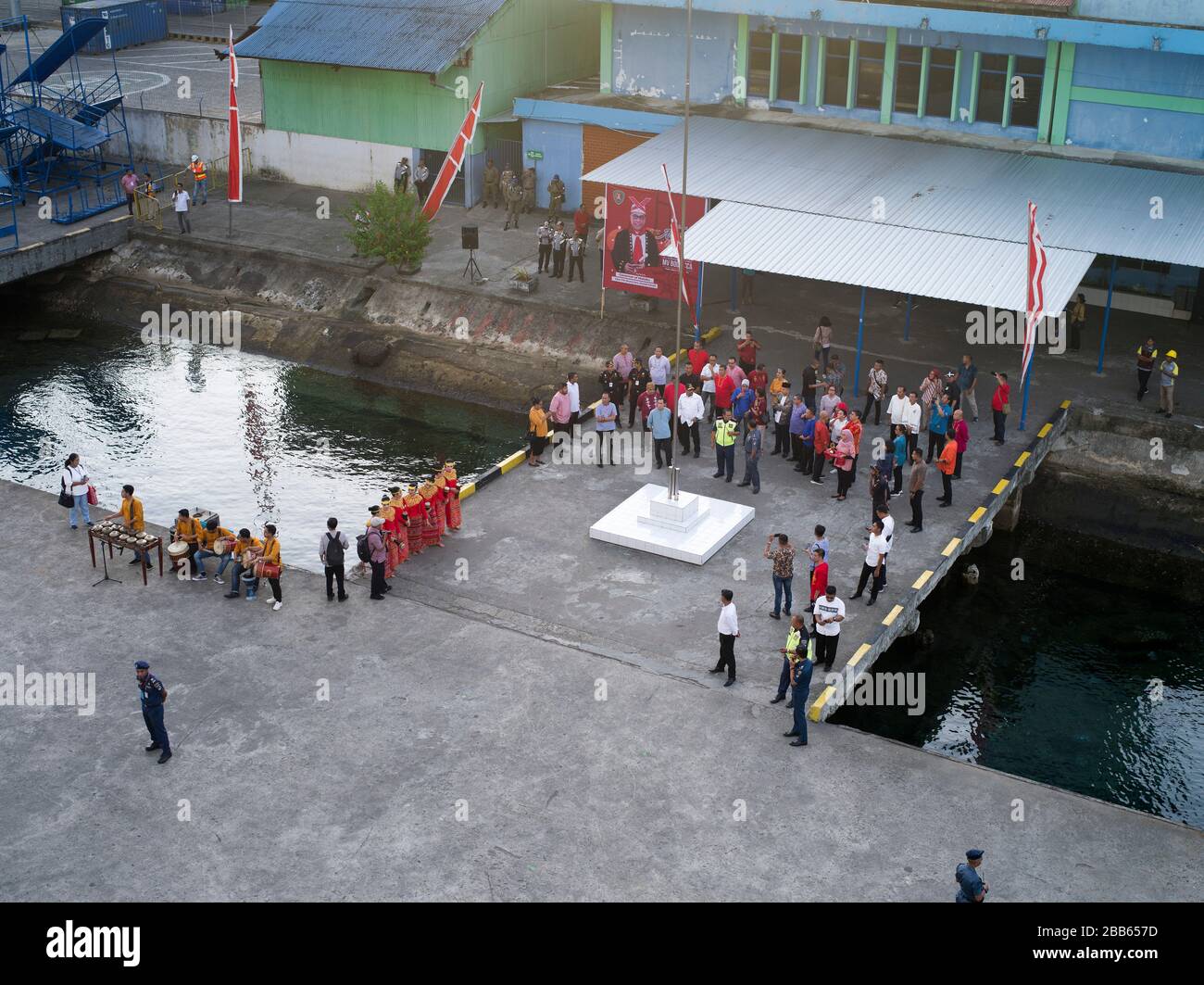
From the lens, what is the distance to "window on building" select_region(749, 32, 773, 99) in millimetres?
42594

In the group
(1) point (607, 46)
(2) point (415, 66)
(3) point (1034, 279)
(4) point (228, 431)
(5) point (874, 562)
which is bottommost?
(4) point (228, 431)

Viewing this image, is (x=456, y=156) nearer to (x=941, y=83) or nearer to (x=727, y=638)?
(x=941, y=83)

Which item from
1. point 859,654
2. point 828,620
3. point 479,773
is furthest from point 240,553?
point 859,654

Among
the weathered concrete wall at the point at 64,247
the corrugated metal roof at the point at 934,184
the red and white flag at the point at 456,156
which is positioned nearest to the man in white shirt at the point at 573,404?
the corrugated metal roof at the point at 934,184

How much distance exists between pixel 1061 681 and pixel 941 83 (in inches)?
783

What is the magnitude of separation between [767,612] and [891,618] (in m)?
2.22

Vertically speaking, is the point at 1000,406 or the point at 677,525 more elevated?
the point at 1000,406

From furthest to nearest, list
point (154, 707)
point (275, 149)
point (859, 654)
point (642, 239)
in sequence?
point (275, 149) → point (642, 239) → point (859, 654) → point (154, 707)

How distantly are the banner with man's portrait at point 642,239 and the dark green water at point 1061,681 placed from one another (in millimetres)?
11614

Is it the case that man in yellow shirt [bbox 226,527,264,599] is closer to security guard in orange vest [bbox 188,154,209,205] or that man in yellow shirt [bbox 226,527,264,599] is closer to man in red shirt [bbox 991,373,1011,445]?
man in red shirt [bbox 991,373,1011,445]

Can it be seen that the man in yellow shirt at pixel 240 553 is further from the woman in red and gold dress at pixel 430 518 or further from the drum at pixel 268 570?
the woman in red and gold dress at pixel 430 518

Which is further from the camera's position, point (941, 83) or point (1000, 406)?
point (941, 83)

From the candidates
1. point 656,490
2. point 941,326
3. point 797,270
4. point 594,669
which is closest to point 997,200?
point 941,326

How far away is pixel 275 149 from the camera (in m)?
50.6
